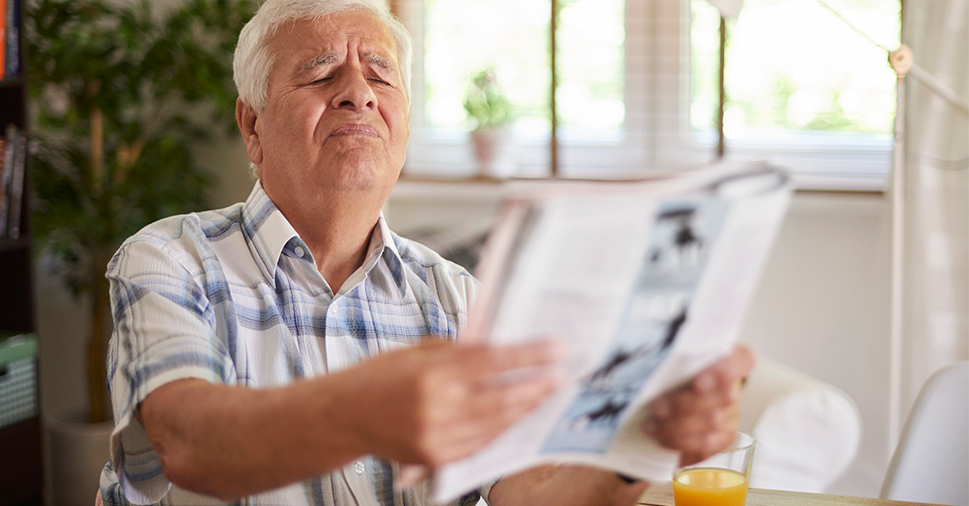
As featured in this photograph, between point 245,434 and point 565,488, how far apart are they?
1.45ft

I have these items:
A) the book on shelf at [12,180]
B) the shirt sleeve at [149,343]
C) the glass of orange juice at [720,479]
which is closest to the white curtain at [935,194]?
the glass of orange juice at [720,479]

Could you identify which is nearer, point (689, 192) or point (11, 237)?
point (689, 192)

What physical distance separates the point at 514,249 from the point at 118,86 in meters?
2.48

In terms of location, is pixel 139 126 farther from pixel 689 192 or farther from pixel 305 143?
pixel 689 192

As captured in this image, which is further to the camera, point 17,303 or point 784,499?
point 17,303

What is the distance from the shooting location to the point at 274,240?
1.15 m

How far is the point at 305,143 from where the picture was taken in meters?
1.20

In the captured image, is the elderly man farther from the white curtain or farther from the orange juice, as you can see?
the white curtain

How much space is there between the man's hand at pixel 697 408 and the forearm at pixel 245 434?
278 millimetres

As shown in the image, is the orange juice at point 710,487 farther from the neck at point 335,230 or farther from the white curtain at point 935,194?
the white curtain at point 935,194

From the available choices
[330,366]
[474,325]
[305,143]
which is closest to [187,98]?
[305,143]

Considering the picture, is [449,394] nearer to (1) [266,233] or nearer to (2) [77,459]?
(1) [266,233]

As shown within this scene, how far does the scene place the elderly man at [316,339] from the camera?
56cm

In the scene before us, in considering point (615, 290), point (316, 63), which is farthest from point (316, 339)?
point (615, 290)
